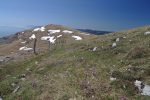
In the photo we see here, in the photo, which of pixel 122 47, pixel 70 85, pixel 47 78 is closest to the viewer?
pixel 70 85

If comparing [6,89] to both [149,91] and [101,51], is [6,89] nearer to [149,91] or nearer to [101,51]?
[101,51]

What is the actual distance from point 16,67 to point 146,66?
1072 inches

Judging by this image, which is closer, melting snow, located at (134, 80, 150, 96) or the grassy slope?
melting snow, located at (134, 80, 150, 96)

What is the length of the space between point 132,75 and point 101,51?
1328 centimetres

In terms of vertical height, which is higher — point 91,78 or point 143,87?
point 143,87

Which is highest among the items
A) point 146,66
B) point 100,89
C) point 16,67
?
point 146,66

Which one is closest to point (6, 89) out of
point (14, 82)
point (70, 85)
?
point (14, 82)

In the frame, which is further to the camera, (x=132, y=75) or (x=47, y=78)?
(x=47, y=78)

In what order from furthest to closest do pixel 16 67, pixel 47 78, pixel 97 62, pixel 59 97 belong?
pixel 16 67 → pixel 97 62 → pixel 47 78 → pixel 59 97

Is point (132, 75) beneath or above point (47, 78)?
above

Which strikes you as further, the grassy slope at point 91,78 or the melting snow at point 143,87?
the grassy slope at point 91,78

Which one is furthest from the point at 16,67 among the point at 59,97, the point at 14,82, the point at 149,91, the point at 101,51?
the point at 149,91

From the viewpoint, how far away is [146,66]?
2858 centimetres

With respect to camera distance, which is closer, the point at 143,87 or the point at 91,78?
the point at 143,87
